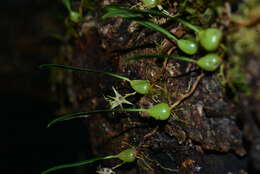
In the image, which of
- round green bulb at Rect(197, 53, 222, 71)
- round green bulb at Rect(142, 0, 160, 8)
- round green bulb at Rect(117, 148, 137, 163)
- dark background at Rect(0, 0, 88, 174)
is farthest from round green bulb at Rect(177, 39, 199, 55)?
dark background at Rect(0, 0, 88, 174)

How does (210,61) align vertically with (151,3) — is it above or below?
below

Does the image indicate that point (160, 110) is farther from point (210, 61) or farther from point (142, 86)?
point (210, 61)

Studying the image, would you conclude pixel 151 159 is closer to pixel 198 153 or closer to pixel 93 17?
pixel 198 153

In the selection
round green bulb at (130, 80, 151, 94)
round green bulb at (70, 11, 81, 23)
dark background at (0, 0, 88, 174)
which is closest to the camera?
round green bulb at (130, 80, 151, 94)

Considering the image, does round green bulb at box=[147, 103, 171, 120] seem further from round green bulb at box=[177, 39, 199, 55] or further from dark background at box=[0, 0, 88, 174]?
dark background at box=[0, 0, 88, 174]

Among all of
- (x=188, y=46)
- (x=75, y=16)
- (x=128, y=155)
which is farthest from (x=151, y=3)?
(x=75, y=16)

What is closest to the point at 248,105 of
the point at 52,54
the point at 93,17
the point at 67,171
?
the point at 93,17

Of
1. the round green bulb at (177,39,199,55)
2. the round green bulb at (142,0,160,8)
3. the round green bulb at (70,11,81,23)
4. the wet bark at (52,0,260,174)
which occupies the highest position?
the round green bulb at (70,11,81,23)

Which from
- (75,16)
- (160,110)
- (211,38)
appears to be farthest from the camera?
(75,16)
